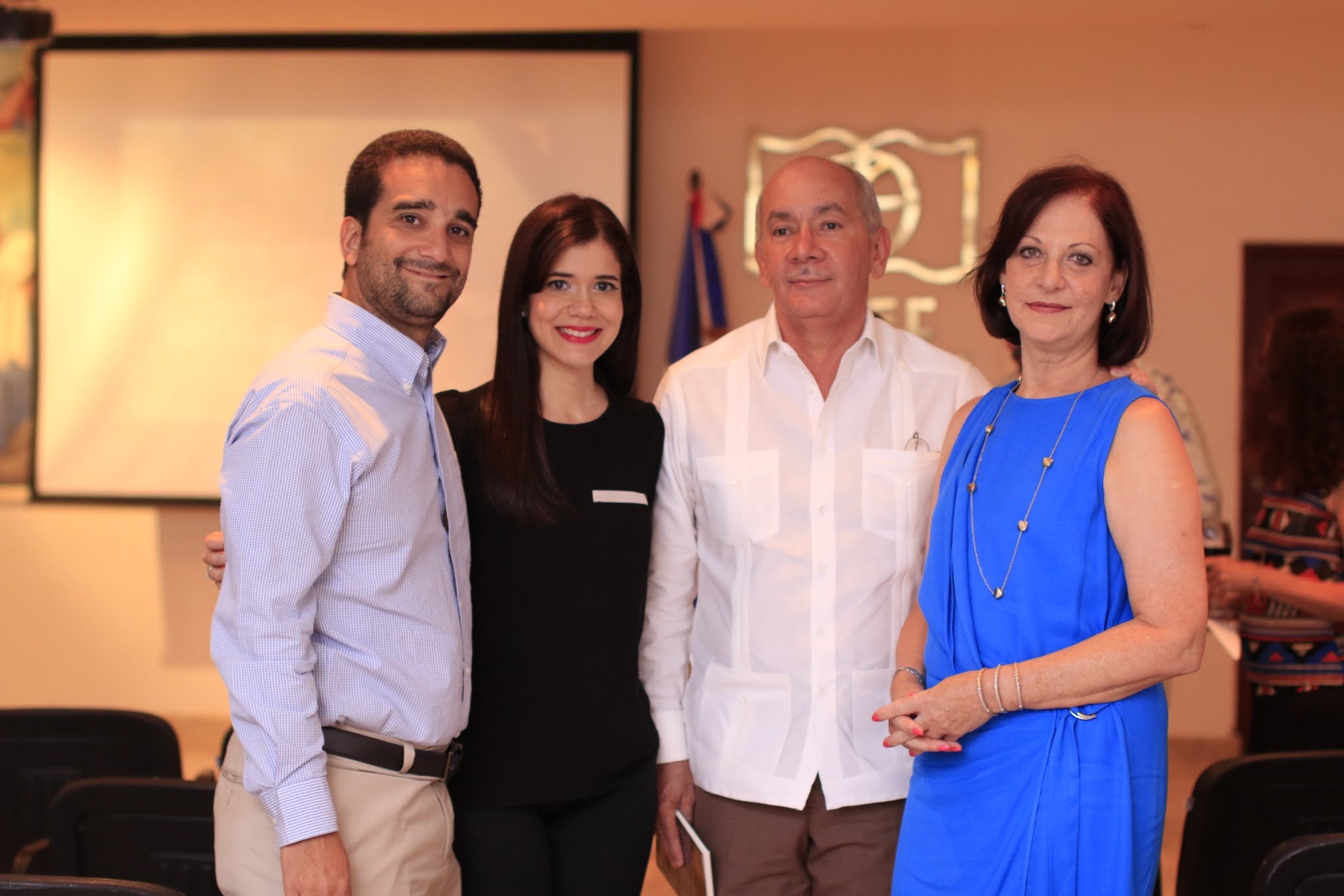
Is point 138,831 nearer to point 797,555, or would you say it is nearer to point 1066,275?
point 797,555

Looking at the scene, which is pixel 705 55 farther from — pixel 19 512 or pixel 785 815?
pixel 785 815

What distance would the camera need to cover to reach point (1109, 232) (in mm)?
1946

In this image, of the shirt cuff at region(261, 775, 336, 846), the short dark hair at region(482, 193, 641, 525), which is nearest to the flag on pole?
the short dark hair at region(482, 193, 641, 525)

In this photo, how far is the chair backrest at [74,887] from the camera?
1.57 meters

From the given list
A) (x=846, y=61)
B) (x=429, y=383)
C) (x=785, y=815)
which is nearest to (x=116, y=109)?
(x=846, y=61)

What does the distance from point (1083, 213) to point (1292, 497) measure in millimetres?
1894

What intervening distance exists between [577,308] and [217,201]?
15.0 ft

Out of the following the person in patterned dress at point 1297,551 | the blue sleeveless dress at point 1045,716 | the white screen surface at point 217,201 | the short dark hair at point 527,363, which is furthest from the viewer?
the white screen surface at point 217,201

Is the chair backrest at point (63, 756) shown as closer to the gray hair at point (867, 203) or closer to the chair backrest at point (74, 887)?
the chair backrest at point (74, 887)

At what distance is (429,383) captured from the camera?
2188mm

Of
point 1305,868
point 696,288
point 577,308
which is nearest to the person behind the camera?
point 1305,868

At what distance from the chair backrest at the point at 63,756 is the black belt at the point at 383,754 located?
94 centimetres

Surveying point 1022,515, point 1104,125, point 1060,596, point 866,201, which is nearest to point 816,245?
point 866,201

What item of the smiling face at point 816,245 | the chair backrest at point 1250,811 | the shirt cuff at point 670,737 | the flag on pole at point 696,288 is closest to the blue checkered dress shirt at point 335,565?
the shirt cuff at point 670,737
